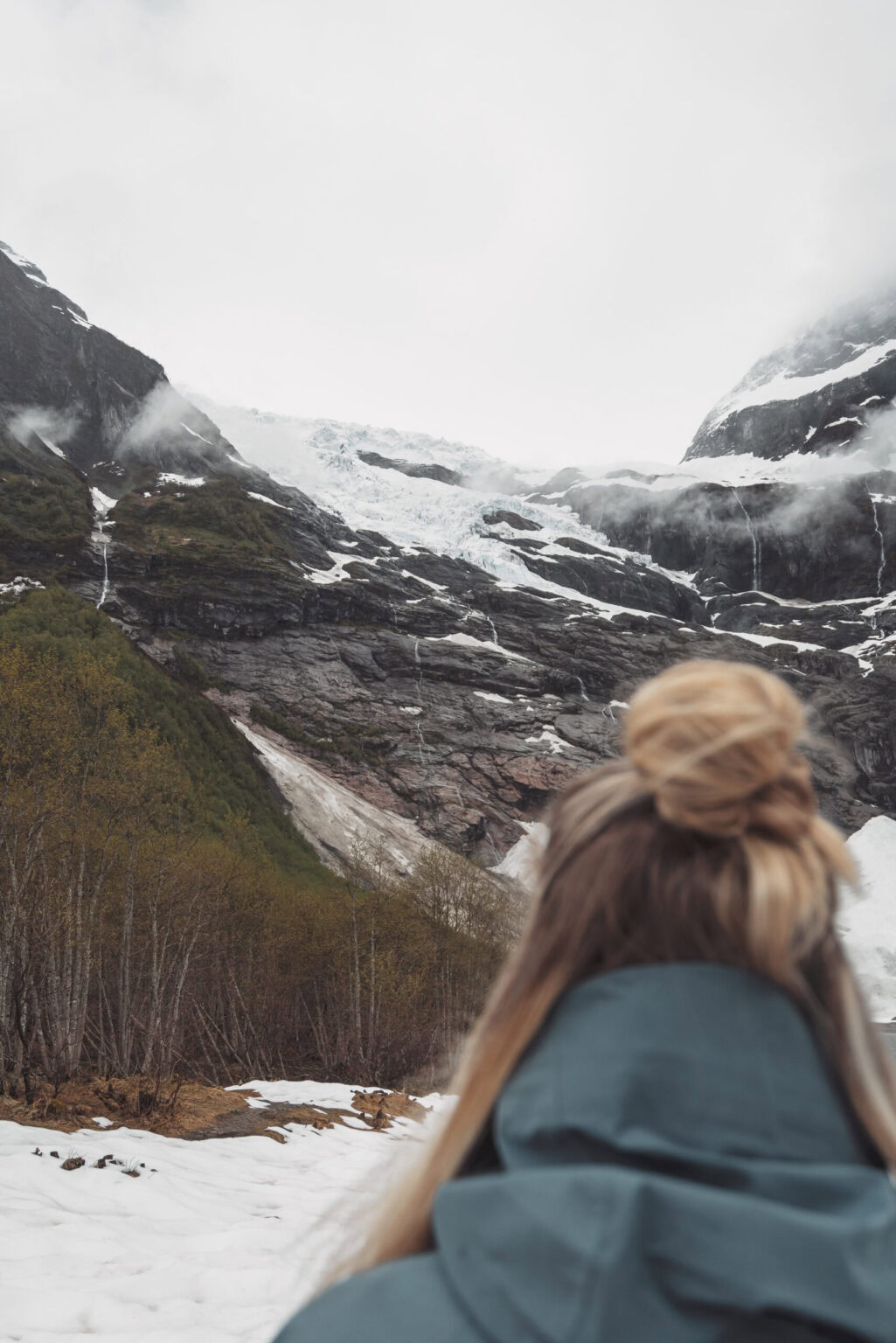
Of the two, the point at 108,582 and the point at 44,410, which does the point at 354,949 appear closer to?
the point at 108,582

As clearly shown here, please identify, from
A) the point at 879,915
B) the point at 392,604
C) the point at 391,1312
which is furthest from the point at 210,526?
the point at 391,1312

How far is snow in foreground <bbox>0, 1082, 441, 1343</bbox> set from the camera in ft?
19.1

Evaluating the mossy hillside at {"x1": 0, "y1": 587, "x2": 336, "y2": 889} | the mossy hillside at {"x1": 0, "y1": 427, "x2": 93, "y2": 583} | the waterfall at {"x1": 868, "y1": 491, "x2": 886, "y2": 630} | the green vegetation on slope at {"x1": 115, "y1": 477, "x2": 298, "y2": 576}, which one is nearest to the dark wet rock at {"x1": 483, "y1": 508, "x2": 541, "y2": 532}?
the green vegetation on slope at {"x1": 115, "y1": 477, "x2": 298, "y2": 576}

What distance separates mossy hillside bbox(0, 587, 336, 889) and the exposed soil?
30.6m

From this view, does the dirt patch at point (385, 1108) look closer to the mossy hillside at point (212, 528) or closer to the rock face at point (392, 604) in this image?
the rock face at point (392, 604)

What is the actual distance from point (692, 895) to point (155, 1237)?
8.89 m

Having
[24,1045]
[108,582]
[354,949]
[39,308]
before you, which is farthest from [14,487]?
[24,1045]

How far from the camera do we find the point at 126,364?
16650cm

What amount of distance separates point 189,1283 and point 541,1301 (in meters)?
7.40

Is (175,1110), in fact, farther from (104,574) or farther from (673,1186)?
(104,574)

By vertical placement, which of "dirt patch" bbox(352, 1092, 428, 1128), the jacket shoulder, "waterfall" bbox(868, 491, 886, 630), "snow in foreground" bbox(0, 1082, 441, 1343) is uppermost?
"waterfall" bbox(868, 491, 886, 630)

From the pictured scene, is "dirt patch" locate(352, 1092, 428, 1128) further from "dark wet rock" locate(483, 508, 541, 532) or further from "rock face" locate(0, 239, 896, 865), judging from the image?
"dark wet rock" locate(483, 508, 541, 532)

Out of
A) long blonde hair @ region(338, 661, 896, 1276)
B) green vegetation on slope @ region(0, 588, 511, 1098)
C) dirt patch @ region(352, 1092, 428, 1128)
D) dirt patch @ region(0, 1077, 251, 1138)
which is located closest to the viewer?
long blonde hair @ region(338, 661, 896, 1276)

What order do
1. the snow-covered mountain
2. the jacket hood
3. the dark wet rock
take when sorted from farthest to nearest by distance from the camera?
the dark wet rock → the snow-covered mountain → the jacket hood
